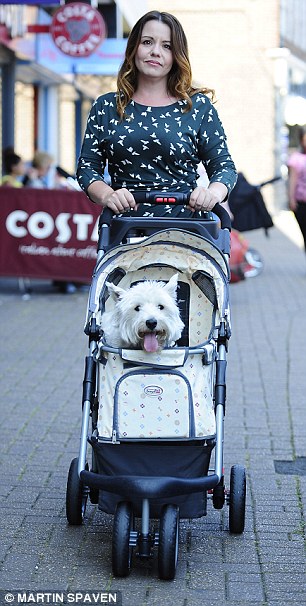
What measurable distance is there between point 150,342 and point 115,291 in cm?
26

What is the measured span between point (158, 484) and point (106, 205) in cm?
124

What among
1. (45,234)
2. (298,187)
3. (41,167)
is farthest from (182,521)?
(41,167)

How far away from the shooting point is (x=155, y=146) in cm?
502

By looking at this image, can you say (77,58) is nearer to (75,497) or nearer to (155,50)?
(155,50)

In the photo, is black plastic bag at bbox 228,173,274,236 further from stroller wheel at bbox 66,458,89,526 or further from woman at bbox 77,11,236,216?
stroller wheel at bbox 66,458,89,526

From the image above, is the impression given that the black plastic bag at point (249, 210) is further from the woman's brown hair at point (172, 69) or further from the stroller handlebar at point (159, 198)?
the stroller handlebar at point (159, 198)

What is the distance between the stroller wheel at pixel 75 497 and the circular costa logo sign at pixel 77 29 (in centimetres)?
1276

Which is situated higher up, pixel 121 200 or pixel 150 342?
pixel 121 200

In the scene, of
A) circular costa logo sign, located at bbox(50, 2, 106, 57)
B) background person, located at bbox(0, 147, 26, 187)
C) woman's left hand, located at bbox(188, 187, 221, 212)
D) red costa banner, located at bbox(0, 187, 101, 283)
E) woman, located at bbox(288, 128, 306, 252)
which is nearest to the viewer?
Result: woman's left hand, located at bbox(188, 187, 221, 212)

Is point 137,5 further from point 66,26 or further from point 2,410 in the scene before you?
point 2,410

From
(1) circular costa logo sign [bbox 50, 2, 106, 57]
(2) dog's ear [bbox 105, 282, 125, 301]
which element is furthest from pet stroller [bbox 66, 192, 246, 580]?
(1) circular costa logo sign [bbox 50, 2, 106, 57]

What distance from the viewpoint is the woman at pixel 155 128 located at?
5031mm

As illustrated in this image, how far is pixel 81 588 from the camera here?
432cm

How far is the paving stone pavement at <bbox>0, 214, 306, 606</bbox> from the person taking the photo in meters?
4.42
